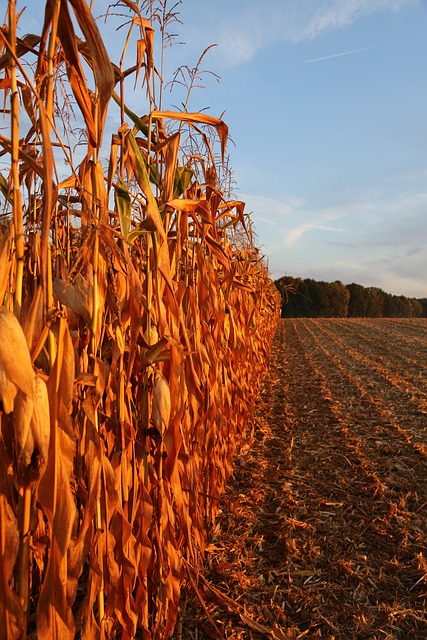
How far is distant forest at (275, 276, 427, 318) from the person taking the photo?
49469mm

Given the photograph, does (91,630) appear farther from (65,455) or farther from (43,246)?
(43,246)

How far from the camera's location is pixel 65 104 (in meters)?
1.52

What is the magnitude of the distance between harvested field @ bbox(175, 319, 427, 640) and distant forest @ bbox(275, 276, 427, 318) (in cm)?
3984

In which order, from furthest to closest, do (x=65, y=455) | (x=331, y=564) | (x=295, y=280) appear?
(x=295, y=280)
(x=331, y=564)
(x=65, y=455)

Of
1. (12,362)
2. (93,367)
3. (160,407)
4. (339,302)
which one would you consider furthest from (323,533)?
(339,302)

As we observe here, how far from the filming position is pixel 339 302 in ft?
167

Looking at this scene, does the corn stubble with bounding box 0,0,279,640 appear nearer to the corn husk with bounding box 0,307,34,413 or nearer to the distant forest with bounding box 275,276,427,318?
the corn husk with bounding box 0,307,34,413

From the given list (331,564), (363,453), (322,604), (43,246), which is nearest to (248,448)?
(363,453)

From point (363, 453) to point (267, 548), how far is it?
1.92 meters

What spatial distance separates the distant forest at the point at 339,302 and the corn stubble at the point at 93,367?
141ft

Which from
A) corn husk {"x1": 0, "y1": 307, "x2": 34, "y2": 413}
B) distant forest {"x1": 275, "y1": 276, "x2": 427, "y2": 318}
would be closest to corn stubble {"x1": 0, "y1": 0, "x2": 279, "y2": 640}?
corn husk {"x1": 0, "y1": 307, "x2": 34, "y2": 413}

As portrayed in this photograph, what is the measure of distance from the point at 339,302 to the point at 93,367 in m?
51.6

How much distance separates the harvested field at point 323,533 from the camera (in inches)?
84.1

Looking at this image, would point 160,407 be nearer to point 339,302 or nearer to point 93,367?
point 93,367
